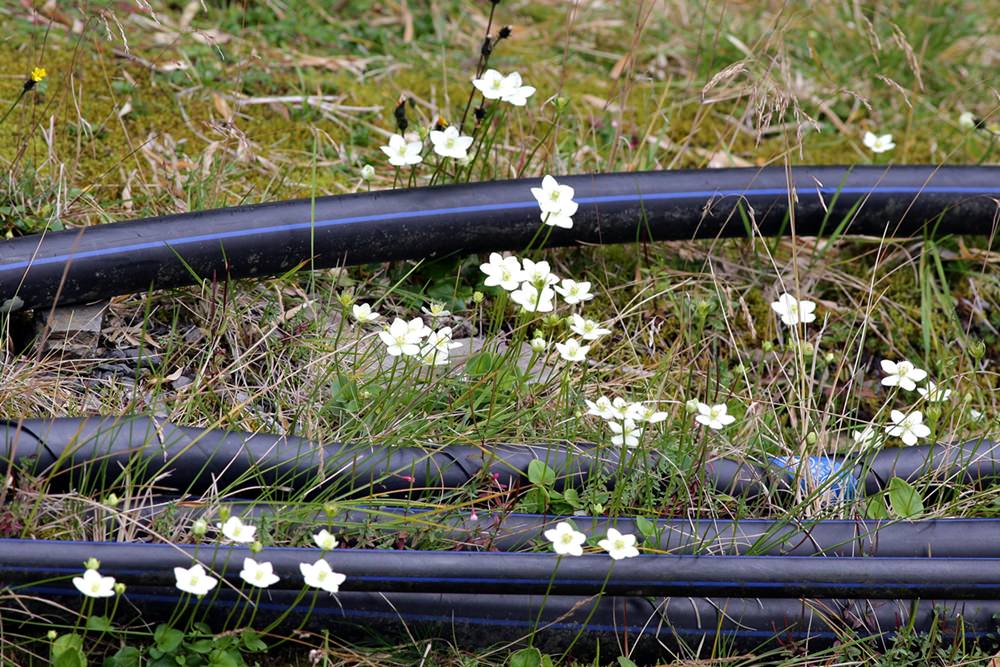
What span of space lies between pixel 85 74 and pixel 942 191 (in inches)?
102

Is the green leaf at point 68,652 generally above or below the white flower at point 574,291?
below

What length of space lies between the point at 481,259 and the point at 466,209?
200 millimetres

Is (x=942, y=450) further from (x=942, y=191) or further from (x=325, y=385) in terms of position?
(x=325, y=385)

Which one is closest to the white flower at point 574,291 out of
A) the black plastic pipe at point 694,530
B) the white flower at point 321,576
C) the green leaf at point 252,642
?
the black plastic pipe at point 694,530

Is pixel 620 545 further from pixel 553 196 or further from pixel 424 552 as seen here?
pixel 553 196

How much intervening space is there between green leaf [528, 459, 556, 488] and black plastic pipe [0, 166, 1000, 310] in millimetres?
687

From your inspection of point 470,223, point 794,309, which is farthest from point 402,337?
point 794,309

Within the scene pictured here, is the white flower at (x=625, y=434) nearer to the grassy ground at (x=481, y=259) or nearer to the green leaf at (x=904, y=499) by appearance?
the grassy ground at (x=481, y=259)

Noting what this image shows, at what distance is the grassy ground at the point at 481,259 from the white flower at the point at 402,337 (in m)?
0.12

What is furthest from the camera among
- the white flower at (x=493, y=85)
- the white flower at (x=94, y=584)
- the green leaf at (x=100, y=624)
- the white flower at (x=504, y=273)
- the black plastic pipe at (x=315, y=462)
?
the white flower at (x=493, y=85)

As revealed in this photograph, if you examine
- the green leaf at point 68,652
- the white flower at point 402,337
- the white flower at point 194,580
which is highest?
the white flower at point 402,337

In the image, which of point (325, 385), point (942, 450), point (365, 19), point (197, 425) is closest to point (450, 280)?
point (325, 385)

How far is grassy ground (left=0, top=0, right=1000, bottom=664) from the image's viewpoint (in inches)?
93.0

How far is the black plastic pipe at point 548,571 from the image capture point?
6.05 feet
